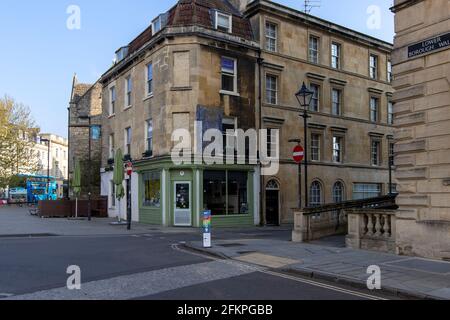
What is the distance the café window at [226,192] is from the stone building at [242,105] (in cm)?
6

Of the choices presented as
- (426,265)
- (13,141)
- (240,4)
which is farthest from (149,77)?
(13,141)

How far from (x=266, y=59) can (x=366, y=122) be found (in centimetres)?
979

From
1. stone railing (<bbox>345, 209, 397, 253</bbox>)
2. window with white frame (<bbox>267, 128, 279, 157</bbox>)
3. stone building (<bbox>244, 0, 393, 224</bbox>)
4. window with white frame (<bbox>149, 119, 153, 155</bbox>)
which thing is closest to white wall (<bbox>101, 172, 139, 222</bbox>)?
window with white frame (<bbox>149, 119, 153, 155</bbox>)

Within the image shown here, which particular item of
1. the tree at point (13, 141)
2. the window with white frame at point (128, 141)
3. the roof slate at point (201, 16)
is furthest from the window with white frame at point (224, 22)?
the tree at point (13, 141)

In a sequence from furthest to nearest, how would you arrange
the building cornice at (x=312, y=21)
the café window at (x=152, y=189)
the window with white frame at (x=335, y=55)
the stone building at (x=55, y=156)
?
the stone building at (x=55, y=156) < the window with white frame at (x=335, y=55) < the building cornice at (x=312, y=21) < the café window at (x=152, y=189)

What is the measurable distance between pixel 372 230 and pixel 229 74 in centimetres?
1477

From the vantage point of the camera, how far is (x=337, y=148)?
101 feet

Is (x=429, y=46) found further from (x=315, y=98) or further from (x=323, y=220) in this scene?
(x=315, y=98)

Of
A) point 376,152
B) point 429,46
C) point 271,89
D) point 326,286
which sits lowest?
point 326,286

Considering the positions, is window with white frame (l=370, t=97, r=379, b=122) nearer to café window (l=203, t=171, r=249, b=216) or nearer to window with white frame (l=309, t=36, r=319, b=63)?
window with white frame (l=309, t=36, r=319, b=63)

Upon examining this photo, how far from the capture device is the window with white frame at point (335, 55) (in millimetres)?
31047

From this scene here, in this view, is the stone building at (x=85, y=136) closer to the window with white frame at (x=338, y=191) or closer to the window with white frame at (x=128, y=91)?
the window with white frame at (x=128, y=91)
